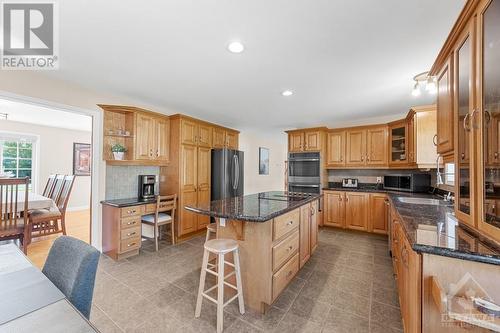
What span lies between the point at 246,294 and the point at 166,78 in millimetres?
2661

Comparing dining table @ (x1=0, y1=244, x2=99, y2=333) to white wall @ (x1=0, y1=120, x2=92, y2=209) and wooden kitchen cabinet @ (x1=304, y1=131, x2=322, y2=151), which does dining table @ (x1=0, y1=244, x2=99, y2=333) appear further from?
white wall @ (x1=0, y1=120, x2=92, y2=209)

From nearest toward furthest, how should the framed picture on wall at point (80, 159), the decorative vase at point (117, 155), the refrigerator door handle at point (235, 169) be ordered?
the decorative vase at point (117, 155) → the refrigerator door handle at point (235, 169) → the framed picture on wall at point (80, 159)

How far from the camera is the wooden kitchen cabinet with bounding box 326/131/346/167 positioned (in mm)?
4676

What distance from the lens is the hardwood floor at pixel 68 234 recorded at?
2979 mm

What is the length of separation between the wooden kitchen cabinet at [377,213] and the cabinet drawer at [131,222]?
4101 millimetres

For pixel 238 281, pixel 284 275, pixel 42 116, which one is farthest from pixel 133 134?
pixel 42 116

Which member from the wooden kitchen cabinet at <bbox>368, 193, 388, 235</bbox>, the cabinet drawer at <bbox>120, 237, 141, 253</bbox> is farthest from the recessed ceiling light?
the wooden kitchen cabinet at <bbox>368, 193, 388, 235</bbox>

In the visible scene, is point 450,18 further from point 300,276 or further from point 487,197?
point 300,276

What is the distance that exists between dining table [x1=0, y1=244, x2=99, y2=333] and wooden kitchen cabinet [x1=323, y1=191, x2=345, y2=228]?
4.43 meters

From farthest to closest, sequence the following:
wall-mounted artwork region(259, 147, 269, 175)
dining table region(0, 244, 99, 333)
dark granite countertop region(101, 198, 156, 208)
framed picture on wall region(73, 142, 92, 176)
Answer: wall-mounted artwork region(259, 147, 269, 175) < framed picture on wall region(73, 142, 92, 176) < dark granite countertop region(101, 198, 156, 208) < dining table region(0, 244, 99, 333)

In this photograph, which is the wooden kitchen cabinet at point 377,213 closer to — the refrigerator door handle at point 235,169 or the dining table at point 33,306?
the refrigerator door handle at point 235,169

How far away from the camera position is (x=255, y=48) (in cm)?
203

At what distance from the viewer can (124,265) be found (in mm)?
2811

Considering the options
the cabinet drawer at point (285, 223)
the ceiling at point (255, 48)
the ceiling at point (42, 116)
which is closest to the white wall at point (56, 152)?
the ceiling at point (42, 116)
